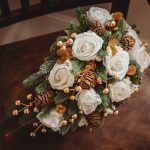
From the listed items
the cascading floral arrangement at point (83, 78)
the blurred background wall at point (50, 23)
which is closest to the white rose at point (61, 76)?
the cascading floral arrangement at point (83, 78)

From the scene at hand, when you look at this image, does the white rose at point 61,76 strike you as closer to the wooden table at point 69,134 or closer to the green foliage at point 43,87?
the green foliage at point 43,87

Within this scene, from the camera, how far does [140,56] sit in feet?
3.01

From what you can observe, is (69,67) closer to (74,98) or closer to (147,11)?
(74,98)

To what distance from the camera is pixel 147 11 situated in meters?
1.50

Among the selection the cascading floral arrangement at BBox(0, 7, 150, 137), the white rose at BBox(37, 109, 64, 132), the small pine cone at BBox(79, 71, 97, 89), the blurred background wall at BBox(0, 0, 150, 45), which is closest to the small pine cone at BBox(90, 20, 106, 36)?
the cascading floral arrangement at BBox(0, 7, 150, 137)

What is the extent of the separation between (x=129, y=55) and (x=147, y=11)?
0.66 m

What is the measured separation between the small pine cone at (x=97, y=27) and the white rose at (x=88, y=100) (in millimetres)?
144

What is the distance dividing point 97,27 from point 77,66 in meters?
0.12

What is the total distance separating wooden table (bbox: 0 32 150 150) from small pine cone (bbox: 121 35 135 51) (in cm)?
20

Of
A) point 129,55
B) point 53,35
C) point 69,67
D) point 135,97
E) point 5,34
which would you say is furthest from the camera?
point 5,34

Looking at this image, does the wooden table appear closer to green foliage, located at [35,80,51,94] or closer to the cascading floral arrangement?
the cascading floral arrangement

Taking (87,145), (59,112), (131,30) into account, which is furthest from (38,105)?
(131,30)

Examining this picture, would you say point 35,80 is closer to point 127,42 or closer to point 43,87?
point 43,87

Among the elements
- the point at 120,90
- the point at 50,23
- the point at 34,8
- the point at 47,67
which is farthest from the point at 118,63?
the point at 50,23
